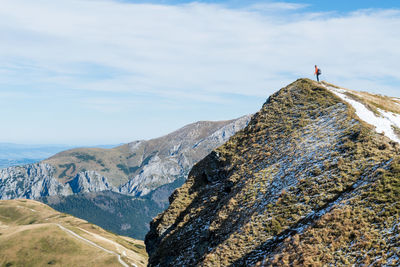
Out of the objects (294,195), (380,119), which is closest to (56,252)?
(294,195)

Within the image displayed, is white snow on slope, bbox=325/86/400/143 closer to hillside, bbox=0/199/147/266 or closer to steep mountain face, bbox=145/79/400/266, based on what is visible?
steep mountain face, bbox=145/79/400/266

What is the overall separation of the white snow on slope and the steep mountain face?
73cm

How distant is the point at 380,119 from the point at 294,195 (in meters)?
19.6

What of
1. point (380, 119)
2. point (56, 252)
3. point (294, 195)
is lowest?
point (56, 252)

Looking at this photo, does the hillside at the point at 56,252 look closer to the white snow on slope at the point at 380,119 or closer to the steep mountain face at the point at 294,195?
the steep mountain face at the point at 294,195

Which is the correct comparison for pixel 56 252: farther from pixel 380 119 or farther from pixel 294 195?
pixel 380 119

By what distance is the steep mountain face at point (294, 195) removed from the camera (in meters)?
22.3

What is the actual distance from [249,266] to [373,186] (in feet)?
42.1

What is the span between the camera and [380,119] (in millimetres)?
39781

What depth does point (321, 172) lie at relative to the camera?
31.0 m

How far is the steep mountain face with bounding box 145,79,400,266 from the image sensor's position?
22.3m

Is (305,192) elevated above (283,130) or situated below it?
below

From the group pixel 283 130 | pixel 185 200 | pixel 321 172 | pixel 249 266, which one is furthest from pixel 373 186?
pixel 185 200

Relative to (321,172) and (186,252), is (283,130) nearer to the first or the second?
(321,172)
